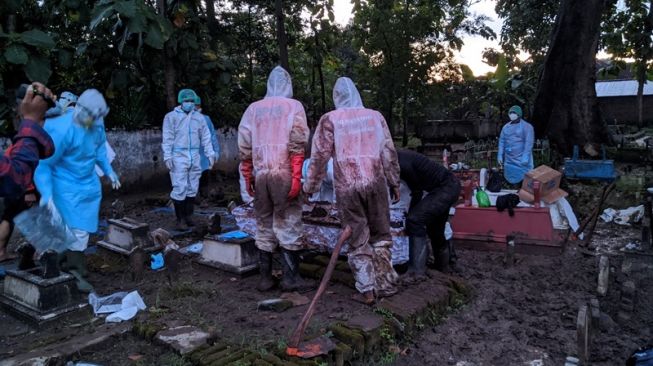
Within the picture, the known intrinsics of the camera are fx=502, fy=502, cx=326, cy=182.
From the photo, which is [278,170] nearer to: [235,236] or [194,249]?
[235,236]

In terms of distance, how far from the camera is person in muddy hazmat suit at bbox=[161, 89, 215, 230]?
22.1 ft

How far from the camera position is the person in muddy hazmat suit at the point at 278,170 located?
4277mm

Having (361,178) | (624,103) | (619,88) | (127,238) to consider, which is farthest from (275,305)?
(619,88)

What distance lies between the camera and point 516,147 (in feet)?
28.1

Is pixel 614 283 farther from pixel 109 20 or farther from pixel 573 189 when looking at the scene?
pixel 109 20

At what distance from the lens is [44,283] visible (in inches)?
153

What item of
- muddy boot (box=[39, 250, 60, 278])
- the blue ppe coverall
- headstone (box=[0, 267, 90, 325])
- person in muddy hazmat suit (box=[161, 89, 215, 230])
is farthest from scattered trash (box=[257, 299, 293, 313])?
the blue ppe coverall

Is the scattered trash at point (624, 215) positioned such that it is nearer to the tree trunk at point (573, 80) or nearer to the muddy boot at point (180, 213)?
the tree trunk at point (573, 80)

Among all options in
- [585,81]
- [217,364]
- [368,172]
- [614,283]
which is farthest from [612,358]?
Result: [585,81]

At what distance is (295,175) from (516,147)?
555 centimetres

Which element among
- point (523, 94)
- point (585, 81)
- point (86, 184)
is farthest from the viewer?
point (523, 94)

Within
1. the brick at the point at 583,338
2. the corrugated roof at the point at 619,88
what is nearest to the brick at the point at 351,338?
the brick at the point at 583,338

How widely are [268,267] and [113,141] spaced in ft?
20.0

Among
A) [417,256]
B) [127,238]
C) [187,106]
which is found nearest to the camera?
[417,256]
